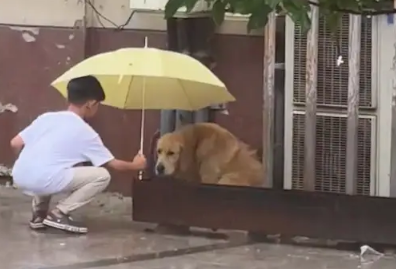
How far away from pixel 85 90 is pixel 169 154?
0.72 meters

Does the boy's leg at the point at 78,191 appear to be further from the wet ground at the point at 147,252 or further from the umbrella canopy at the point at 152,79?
the umbrella canopy at the point at 152,79

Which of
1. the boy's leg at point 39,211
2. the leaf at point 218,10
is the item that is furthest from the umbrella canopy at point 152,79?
the leaf at point 218,10

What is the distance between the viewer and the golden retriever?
6.67 meters

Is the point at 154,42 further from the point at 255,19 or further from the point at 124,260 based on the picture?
the point at 255,19

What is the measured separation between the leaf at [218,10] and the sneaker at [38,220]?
397 centimetres

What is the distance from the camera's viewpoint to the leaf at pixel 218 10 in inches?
109

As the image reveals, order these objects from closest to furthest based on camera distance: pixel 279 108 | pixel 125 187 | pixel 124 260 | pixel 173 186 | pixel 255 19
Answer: pixel 255 19 < pixel 124 260 < pixel 173 186 < pixel 279 108 < pixel 125 187

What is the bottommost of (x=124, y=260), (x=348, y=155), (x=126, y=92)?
(x=124, y=260)

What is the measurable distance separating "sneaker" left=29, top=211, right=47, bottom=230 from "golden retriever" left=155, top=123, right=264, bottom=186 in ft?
2.73

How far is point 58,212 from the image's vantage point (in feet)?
21.5

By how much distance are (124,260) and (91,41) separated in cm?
278

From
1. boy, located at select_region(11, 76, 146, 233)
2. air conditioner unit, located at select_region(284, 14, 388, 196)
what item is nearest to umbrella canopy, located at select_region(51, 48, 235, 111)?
boy, located at select_region(11, 76, 146, 233)

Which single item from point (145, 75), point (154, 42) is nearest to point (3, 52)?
point (154, 42)

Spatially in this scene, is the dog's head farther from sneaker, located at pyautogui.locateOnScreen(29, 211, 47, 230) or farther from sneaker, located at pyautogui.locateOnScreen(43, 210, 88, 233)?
sneaker, located at pyautogui.locateOnScreen(29, 211, 47, 230)
